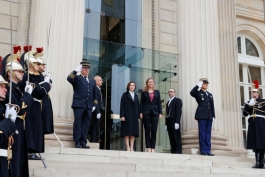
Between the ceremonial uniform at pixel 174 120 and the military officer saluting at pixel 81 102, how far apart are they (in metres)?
2.07

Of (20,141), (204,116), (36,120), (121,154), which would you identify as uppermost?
(204,116)

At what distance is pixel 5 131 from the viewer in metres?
4.45

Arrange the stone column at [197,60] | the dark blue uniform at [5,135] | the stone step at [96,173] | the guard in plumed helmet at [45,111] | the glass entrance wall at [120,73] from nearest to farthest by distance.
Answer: the dark blue uniform at [5,135] → the stone step at [96,173] → the guard in plumed helmet at [45,111] → the stone column at [197,60] → the glass entrance wall at [120,73]

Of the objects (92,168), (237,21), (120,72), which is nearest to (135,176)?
(92,168)

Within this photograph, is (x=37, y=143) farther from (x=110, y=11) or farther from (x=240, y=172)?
(x=110, y=11)

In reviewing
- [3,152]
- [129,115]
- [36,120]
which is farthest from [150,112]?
[3,152]

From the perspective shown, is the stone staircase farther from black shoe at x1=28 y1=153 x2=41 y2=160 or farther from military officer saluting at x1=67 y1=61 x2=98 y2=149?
military officer saluting at x1=67 y1=61 x2=98 y2=149

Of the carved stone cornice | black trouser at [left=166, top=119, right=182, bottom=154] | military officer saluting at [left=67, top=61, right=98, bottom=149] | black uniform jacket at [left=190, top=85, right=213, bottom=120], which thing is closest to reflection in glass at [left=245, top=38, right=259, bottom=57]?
the carved stone cornice

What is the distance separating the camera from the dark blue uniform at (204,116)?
372 inches

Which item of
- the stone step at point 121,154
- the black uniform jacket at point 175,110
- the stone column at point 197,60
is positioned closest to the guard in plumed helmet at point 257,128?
the stone step at point 121,154

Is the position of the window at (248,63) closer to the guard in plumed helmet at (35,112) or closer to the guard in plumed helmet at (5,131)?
the guard in plumed helmet at (35,112)

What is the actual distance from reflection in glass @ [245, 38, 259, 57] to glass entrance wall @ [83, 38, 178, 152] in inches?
187

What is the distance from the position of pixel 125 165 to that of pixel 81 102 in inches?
69.5

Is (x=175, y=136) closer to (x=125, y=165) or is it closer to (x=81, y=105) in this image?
(x=81, y=105)
